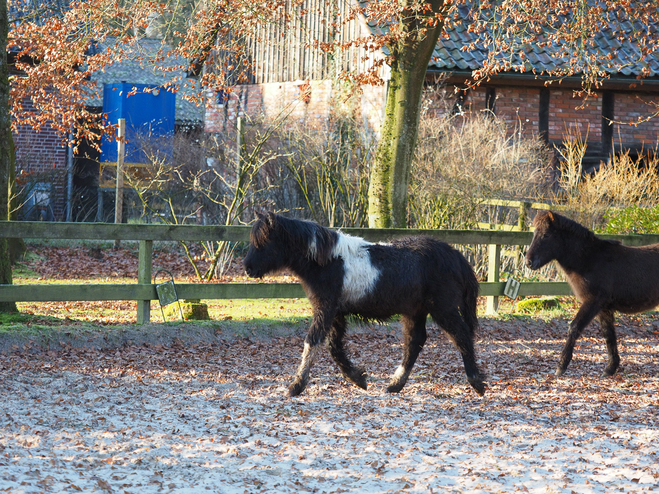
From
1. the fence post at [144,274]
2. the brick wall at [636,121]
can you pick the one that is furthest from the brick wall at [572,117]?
the fence post at [144,274]

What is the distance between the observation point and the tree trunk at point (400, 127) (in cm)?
1031

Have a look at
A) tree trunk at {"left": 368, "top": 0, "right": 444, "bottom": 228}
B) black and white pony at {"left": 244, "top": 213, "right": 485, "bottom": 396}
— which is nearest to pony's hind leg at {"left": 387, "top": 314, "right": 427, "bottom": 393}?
black and white pony at {"left": 244, "top": 213, "right": 485, "bottom": 396}

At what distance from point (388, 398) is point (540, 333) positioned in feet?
13.9

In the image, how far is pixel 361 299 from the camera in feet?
21.0

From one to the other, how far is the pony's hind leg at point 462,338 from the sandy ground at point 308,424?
0.19 meters

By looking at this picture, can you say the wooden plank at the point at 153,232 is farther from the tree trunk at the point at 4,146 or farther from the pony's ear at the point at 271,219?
the pony's ear at the point at 271,219

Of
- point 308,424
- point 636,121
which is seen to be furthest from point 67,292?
point 636,121

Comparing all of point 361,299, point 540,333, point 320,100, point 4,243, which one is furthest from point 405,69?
point 320,100

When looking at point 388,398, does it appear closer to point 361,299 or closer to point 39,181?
point 361,299

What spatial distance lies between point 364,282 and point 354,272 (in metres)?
0.12

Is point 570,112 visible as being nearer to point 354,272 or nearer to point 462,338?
point 462,338

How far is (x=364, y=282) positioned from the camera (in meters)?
6.36

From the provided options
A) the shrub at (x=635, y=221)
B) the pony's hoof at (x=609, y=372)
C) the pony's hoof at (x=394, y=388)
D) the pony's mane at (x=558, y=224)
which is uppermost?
the pony's mane at (x=558, y=224)

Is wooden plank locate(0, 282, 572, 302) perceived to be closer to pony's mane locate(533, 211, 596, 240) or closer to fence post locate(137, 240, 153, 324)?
fence post locate(137, 240, 153, 324)
